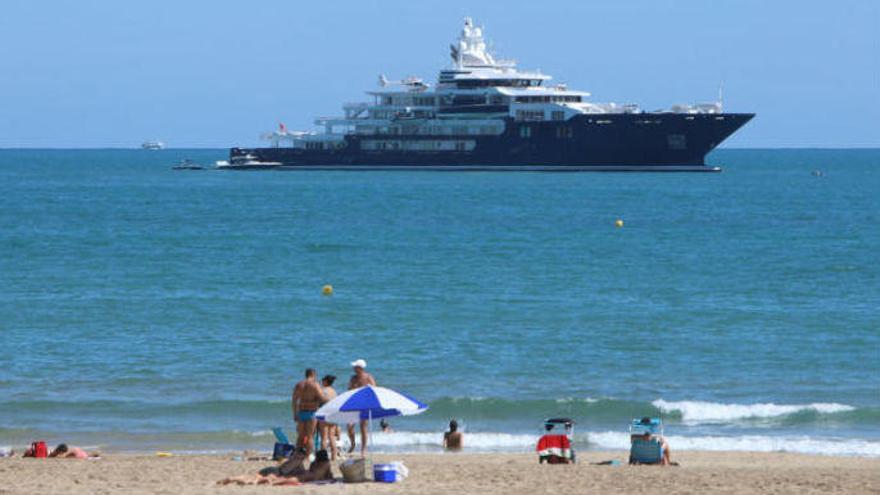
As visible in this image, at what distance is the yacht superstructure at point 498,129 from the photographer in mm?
103062

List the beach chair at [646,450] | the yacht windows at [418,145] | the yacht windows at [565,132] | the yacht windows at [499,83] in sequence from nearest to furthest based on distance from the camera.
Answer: the beach chair at [646,450]
the yacht windows at [565,132]
the yacht windows at [499,83]
the yacht windows at [418,145]

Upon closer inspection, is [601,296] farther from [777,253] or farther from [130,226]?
[130,226]

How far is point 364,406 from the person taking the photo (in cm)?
1598

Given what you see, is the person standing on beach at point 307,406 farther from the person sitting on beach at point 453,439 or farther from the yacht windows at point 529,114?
the yacht windows at point 529,114

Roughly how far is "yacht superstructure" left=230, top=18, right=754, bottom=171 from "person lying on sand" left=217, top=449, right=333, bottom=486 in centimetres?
8703

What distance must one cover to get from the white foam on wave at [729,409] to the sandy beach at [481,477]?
4.02 meters

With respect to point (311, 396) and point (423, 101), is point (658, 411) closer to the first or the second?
point (311, 396)

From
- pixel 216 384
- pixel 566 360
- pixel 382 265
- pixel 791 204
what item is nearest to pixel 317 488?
pixel 216 384

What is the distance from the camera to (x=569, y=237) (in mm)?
55781

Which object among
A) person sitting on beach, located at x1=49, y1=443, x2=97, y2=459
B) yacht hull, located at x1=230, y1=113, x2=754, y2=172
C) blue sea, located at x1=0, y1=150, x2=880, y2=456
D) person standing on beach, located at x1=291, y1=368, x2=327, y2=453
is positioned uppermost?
yacht hull, located at x1=230, y1=113, x2=754, y2=172

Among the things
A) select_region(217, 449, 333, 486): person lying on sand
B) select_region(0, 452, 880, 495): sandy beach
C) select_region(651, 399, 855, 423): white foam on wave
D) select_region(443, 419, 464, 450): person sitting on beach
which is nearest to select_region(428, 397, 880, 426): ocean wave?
select_region(651, 399, 855, 423): white foam on wave

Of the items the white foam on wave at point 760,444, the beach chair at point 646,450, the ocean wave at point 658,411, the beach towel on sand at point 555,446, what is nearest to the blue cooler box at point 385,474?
the beach towel on sand at point 555,446

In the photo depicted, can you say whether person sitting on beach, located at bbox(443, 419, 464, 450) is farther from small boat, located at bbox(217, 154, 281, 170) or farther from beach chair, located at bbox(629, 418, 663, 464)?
small boat, located at bbox(217, 154, 281, 170)

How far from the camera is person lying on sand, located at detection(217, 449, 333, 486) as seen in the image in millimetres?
15539
